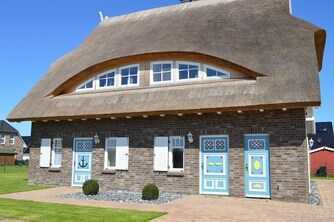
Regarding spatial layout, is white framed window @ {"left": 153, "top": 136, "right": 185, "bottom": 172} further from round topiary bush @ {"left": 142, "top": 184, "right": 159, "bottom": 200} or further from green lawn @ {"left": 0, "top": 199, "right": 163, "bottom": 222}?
green lawn @ {"left": 0, "top": 199, "right": 163, "bottom": 222}

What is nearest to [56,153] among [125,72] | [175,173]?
[125,72]

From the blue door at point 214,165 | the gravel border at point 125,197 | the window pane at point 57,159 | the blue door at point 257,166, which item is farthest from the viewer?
the window pane at point 57,159

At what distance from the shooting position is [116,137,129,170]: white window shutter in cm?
1688

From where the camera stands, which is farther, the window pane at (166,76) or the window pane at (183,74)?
the window pane at (166,76)

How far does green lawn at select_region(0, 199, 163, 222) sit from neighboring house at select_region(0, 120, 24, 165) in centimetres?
4936

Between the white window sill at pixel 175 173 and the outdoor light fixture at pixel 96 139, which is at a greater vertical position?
the outdoor light fixture at pixel 96 139

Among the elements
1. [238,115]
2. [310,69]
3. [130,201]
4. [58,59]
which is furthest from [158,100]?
[58,59]

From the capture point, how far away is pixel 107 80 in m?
18.9

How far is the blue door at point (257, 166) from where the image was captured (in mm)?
14289

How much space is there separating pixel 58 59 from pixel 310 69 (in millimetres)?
16327

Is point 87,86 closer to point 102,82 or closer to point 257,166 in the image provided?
point 102,82

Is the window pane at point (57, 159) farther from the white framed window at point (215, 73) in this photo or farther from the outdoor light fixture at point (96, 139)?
the white framed window at point (215, 73)

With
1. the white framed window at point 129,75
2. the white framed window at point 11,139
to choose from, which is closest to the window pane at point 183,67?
the white framed window at point 129,75

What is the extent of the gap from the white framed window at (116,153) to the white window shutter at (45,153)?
359 centimetres
